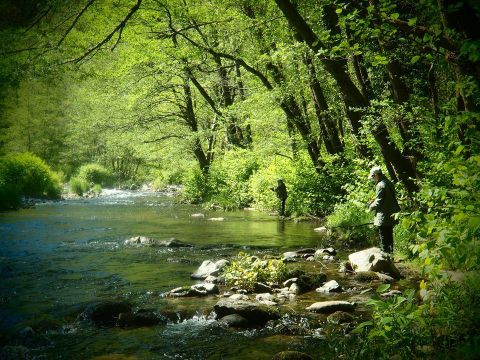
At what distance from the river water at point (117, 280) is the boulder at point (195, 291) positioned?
0.25 metres

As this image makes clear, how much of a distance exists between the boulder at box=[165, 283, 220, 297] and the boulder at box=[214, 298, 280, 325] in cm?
109

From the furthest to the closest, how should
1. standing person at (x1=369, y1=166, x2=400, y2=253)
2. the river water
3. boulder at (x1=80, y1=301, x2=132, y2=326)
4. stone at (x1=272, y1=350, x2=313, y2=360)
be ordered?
standing person at (x1=369, y1=166, x2=400, y2=253) → boulder at (x1=80, y1=301, x2=132, y2=326) → the river water → stone at (x1=272, y1=350, x2=313, y2=360)

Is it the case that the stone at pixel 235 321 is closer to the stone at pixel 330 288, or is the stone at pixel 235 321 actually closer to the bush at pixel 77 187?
the stone at pixel 330 288

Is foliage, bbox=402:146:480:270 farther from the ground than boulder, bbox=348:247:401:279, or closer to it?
farther from the ground

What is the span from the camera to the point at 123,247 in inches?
493

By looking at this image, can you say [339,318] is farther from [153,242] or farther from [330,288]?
[153,242]

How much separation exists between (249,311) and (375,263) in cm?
352

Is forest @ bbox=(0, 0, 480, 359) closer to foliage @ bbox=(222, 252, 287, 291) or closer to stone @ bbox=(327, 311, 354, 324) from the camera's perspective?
stone @ bbox=(327, 311, 354, 324)

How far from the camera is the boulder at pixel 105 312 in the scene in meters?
6.49

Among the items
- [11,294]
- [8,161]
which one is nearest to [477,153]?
[11,294]

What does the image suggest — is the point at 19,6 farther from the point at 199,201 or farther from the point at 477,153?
the point at 199,201

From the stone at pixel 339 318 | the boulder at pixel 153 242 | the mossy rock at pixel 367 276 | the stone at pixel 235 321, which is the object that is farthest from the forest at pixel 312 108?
the boulder at pixel 153 242

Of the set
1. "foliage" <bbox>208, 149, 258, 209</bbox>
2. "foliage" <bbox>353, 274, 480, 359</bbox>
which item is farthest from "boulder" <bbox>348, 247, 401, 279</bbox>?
"foliage" <bbox>208, 149, 258, 209</bbox>

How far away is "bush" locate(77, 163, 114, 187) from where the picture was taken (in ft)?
153
